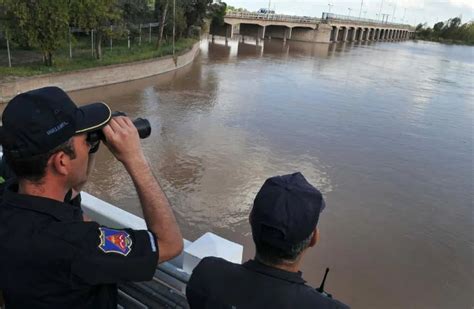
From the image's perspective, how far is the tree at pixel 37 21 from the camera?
12448 mm

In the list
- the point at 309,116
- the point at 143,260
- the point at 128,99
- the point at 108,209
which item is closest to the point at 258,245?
the point at 143,260

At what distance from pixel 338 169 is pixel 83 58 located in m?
11.8

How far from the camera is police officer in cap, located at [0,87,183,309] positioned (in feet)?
3.90

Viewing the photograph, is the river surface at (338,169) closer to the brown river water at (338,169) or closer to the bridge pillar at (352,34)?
the brown river water at (338,169)

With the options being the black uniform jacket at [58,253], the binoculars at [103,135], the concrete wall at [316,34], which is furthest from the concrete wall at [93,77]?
the concrete wall at [316,34]

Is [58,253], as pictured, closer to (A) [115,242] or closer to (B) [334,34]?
(A) [115,242]

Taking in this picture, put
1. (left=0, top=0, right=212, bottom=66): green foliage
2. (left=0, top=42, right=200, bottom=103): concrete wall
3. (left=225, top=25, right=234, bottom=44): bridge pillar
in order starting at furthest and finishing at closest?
1. (left=225, top=25, right=234, bottom=44): bridge pillar
2. (left=0, top=0, right=212, bottom=66): green foliage
3. (left=0, top=42, right=200, bottom=103): concrete wall

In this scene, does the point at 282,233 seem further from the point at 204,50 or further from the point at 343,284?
the point at 204,50

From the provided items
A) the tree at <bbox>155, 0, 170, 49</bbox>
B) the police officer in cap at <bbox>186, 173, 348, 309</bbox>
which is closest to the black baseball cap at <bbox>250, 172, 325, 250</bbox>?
the police officer in cap at <bbox>186, 173, 348, 309</bbox>

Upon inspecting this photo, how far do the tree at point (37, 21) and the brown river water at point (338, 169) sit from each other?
195 centimetres

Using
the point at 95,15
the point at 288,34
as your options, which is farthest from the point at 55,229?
the point at 288,34

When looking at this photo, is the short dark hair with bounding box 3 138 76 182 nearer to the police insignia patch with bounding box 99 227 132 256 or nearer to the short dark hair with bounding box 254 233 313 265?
the police insignia patch with bounding box 99 227 132 256

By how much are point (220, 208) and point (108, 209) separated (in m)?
4.35

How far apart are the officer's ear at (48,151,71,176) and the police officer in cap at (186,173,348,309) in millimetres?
553
